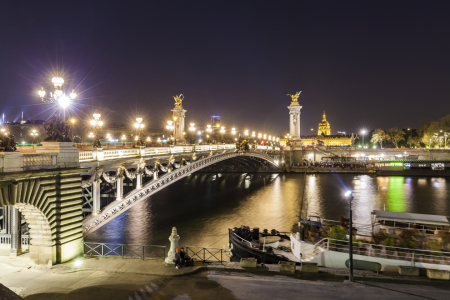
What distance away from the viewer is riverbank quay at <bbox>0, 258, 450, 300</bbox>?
11281 mm

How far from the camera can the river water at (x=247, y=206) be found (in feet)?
92.4

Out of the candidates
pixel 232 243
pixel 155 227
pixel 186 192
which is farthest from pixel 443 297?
pixel 186 192

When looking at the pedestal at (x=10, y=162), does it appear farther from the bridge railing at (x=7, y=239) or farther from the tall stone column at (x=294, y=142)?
the tall stone column at (x=294, y=142)

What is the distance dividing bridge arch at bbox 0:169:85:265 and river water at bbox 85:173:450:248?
416 inches

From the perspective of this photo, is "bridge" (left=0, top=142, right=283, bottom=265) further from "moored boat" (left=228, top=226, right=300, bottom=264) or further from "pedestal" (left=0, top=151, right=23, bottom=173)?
"moored boat" (left=228, top=226, right=300, bottom=264)

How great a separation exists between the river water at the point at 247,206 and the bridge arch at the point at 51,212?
34.6ft

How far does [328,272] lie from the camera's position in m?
13.4

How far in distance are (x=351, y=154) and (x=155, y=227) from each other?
248 ft

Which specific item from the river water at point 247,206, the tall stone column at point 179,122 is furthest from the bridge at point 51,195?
the tall stone column at point 179,122

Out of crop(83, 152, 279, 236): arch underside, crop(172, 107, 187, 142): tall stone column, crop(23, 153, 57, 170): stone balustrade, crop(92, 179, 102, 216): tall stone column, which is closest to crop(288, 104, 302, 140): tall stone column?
crop(83, 152, 279, 236): arch underside

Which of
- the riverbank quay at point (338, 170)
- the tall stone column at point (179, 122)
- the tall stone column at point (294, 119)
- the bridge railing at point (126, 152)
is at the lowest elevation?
the riverbank quay at point (338, 170)

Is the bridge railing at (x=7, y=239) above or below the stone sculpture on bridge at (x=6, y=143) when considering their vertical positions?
below

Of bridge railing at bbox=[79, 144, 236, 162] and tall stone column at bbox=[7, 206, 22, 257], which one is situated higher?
bridge railing at bbox=[79, 144, 236, 162]

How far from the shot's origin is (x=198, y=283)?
1233cm
